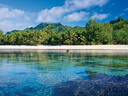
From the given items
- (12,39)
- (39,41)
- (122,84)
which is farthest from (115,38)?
(122,84)

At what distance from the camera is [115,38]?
59906mm

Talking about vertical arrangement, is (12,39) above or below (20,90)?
above

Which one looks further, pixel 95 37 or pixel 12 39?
pixel 12 39

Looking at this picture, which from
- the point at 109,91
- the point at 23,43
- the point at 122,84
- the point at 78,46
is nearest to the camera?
the point at 109,91

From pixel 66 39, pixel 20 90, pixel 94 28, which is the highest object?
pixel 94 28

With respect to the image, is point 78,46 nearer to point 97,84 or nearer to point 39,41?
point 39,41

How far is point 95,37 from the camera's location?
58188mm

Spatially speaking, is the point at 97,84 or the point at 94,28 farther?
the point at 94,28

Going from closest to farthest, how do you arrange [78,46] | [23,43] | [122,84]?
[122,84]
[78,46]
[23,43]

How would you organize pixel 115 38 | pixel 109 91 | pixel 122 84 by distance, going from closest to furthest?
pixel 109 91 < pixel 122 84 < pixel 115 38

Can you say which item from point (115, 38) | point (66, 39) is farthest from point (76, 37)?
point (115, 38)

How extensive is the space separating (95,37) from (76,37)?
6568 millimetres

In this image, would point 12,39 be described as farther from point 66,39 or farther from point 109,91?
point 109,91

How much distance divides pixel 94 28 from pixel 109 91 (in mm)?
53105
